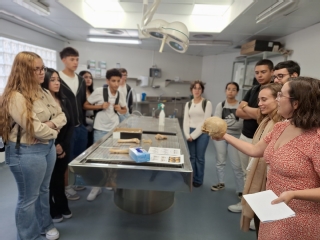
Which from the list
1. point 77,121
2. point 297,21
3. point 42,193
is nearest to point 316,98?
point 42,193

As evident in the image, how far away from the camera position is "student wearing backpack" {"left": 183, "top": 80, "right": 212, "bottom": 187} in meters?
2.61

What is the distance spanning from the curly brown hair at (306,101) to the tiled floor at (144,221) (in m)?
1.38

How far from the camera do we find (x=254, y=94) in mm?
1951

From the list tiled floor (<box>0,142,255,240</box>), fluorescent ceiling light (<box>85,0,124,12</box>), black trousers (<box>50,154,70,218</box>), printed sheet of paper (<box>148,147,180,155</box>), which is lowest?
tiled floor (<box>0,142,255,240</box>)

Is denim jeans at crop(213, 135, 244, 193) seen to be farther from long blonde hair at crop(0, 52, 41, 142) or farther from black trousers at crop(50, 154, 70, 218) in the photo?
long blonde hair at crop(0, 52, 41, 142)

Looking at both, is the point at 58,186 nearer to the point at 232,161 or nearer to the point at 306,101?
the point at 232,161

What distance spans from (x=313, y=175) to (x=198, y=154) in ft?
5.96

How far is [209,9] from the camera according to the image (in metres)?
3.21

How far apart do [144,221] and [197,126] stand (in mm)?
1231

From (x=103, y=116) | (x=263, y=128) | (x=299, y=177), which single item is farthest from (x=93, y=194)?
(x=299, y=177)

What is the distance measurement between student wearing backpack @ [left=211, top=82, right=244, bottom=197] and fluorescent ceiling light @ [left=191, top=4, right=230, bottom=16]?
1.35m

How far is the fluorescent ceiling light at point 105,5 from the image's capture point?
3.24m

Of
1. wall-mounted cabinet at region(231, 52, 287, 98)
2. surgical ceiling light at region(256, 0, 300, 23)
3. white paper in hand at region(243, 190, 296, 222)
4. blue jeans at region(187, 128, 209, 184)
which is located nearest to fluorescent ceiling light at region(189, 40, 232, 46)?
wall-mounted cabinet at region(231, 52, 287, 98)

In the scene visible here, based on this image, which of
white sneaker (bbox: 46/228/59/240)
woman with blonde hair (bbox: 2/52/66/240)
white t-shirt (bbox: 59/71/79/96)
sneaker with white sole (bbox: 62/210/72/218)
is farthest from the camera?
white t-shirt (bbox: 59/71/79/96)
